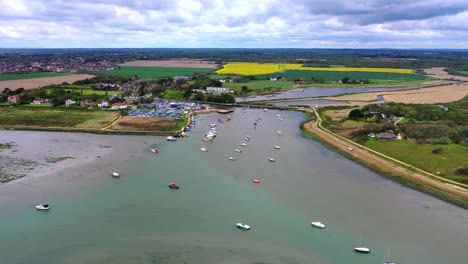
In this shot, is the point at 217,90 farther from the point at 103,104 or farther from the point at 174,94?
the point at 103,104

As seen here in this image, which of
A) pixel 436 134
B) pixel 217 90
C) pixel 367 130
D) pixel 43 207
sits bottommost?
pixel 43 207

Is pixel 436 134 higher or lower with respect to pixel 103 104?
lower

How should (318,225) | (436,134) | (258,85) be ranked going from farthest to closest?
(258,85)
(436,134)
(318,225)

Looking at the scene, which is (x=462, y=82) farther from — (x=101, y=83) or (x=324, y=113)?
(x=101, y=83)

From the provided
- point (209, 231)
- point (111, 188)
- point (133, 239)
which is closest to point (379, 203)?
point (209, 231)

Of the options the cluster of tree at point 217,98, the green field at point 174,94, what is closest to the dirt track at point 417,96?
the cluster of tree at point 217,98

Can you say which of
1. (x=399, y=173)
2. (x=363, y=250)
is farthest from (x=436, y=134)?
(x=363, y=250)

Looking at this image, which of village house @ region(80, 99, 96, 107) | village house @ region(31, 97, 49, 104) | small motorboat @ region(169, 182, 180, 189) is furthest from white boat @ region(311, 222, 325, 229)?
village house @ region(31, 97, 49, 104)

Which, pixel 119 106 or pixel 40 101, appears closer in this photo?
pixel 119 106
